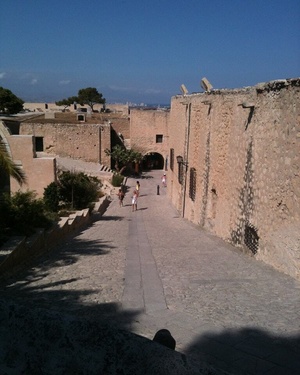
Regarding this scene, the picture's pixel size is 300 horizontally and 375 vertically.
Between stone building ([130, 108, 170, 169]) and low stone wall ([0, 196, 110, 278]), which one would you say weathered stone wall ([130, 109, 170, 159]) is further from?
low stone wall ([0, 196, 110, 278])

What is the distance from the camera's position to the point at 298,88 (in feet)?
24.6

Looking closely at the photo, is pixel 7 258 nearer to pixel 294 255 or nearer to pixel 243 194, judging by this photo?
pixel 294 255

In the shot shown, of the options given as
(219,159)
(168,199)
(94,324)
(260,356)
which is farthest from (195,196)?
(94,324)

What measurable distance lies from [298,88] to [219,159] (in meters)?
5.77

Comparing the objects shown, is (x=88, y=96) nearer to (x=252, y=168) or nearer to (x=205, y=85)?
(x=205, y=85)

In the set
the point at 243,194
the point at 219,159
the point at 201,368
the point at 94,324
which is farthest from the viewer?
the point at 219,159

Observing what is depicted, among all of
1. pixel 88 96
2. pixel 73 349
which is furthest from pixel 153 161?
pixel 73 349

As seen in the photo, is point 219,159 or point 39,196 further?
point 39,196

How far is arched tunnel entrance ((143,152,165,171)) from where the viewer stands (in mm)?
42469

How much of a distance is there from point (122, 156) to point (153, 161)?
8.58 meters

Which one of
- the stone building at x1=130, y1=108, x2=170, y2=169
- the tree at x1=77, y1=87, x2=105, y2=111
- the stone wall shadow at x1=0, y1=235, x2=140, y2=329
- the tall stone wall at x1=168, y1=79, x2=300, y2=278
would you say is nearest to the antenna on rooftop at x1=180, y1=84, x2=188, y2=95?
the tall stone wall at x1=168, y1=79, x2=300, y2=278

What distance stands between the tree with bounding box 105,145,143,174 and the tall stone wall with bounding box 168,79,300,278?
19.1 meters

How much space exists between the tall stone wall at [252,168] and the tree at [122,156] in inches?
750

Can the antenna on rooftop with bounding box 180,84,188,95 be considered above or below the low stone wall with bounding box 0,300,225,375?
above
